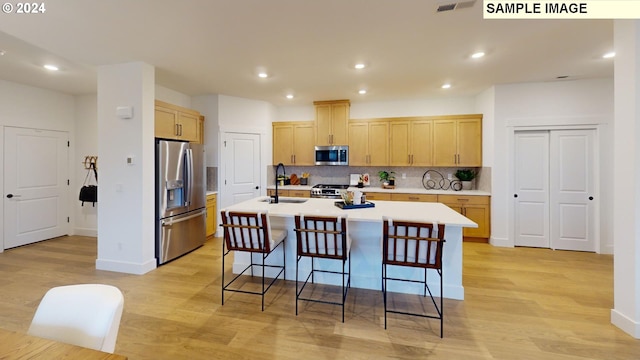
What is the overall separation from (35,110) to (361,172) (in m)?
6.00

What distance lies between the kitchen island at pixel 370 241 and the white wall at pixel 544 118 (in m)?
2.08

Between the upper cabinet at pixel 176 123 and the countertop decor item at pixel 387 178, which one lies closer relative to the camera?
the upper cabinet at pixel 176 123

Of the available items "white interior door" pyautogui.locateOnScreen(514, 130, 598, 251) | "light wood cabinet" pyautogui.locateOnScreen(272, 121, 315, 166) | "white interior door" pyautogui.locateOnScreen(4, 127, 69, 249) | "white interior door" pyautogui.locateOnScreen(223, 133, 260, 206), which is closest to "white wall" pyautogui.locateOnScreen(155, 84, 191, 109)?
"white interior door" pyautogui.locateOnScreen(223, 133, 260, 206)

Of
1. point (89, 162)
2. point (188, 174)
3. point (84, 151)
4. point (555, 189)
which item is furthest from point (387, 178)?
point (84, 151)

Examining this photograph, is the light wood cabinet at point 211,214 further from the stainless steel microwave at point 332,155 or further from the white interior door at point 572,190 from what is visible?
the white interior door at point 572,190

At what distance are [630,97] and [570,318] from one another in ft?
6.35

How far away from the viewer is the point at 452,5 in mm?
2285

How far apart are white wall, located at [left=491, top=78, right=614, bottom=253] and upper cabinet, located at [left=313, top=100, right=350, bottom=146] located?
261 centimetres

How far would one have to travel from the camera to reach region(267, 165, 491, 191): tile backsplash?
5509mm

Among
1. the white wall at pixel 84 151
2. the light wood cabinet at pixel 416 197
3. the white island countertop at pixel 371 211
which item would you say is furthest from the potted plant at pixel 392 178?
the white wall at pixel 84 151

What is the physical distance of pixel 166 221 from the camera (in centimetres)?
380

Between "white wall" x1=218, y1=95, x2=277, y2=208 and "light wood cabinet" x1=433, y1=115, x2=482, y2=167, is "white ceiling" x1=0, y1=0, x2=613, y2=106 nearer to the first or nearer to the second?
"white wall" x1=218, y1=95, x2=277, y2=208

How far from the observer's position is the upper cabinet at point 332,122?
18.3 feet

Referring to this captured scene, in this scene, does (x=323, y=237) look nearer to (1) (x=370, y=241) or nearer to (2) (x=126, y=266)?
(1) (x=370, y=241)
